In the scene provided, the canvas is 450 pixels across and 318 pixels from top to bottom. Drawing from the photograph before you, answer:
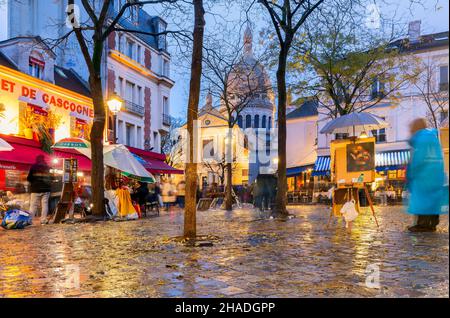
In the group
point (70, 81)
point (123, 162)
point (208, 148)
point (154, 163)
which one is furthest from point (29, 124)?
point (208, 148)

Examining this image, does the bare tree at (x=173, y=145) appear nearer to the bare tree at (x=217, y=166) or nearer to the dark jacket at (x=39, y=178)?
the bare tree at (x=217, y=166)

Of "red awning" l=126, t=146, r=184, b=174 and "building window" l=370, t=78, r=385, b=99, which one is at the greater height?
"building window" l=370, t=78, r=385, b=99

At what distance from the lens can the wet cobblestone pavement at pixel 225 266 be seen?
381cm

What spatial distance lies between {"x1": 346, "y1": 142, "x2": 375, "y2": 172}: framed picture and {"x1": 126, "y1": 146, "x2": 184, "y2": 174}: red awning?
15.3 m

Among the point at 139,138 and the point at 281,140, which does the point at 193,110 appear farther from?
the point at 139,138

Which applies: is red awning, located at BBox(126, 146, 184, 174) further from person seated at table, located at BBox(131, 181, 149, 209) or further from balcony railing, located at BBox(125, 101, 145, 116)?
person seated at table, located at BBox(131, 181, 149, 209)

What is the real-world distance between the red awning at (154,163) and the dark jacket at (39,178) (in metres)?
10.9

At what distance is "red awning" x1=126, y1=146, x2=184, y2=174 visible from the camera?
24966 millimetres

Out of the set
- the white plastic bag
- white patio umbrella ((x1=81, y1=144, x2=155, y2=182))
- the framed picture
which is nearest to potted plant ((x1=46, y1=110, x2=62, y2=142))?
white patio umbrella ((x1=81, y1=144, x2=155, y2=182))

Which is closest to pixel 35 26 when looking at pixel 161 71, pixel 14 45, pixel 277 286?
pixel 14 45

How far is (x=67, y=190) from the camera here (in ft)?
43.3

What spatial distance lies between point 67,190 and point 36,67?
10955 mm
